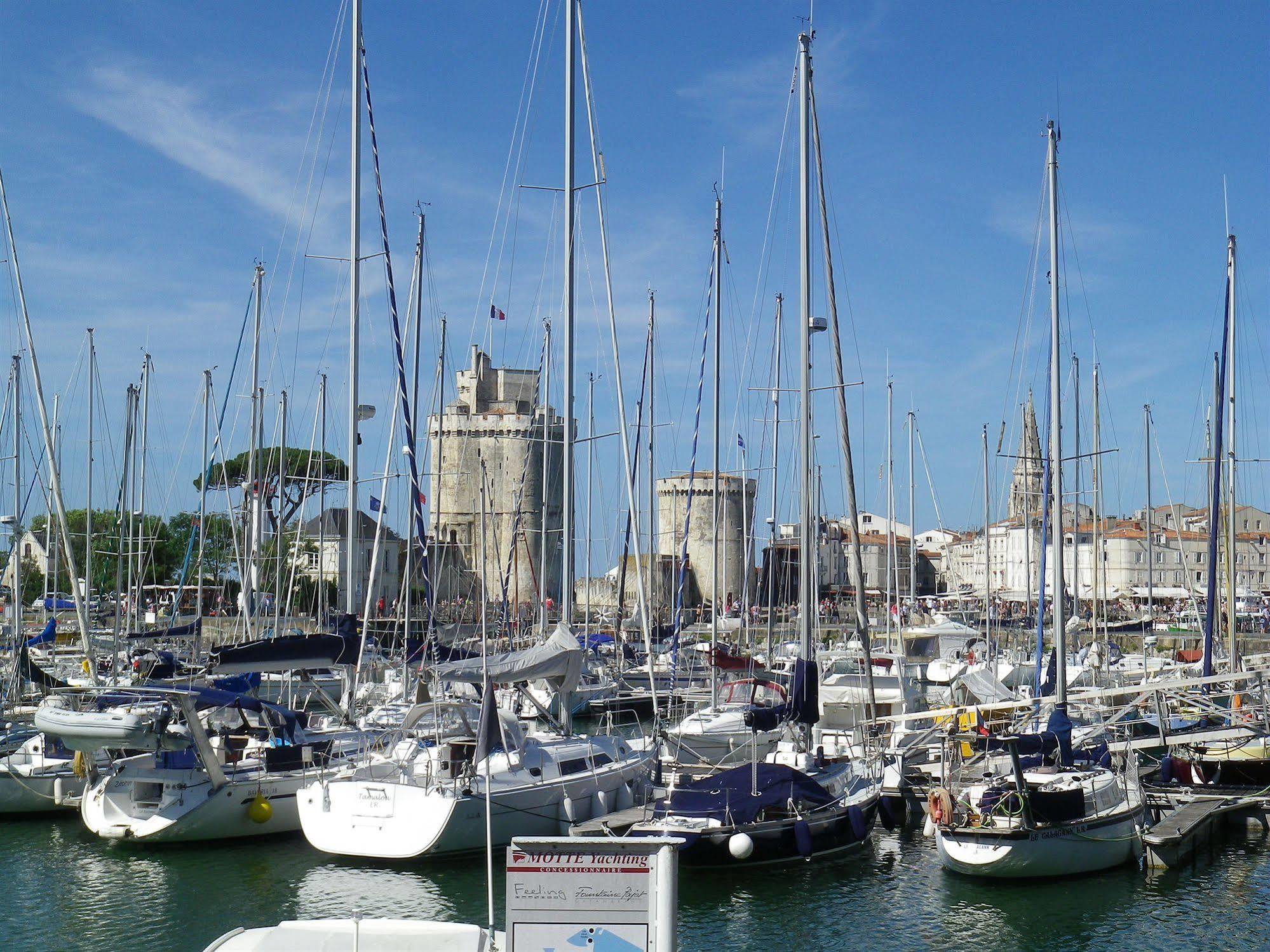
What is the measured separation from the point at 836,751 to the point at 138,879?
10189 millimetres

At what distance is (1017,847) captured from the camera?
15.2 meters

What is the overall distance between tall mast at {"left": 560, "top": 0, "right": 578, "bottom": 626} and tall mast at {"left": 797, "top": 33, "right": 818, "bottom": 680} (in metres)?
3.54

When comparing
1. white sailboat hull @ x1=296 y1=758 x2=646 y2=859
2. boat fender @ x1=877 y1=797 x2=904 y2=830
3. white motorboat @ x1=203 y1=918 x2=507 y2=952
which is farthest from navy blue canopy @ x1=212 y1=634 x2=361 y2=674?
white motorboat @ x1=203 y1=918 x2=507 y2=952

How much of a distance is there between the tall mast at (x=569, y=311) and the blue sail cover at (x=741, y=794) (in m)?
4.67

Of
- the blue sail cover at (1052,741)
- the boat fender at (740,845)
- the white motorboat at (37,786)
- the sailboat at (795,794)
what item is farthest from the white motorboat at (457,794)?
the blue sail cover at (1052,741)

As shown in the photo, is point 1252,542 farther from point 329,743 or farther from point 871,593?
point 329,743

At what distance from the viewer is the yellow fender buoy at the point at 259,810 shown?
1752 cm

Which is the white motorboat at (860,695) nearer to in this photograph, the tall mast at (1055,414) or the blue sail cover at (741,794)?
the tall mast at (1055,414)

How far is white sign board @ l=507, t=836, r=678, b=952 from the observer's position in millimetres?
7609

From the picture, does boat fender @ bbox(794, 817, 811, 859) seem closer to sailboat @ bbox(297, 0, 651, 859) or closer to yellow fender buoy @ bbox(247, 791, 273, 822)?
sailboat @ bbox(297, 0, 651, 859)

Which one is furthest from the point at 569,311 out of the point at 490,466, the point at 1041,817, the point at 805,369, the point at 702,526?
the point at 702,526

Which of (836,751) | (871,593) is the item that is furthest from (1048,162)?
(871,593)

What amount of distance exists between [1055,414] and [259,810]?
573 inches

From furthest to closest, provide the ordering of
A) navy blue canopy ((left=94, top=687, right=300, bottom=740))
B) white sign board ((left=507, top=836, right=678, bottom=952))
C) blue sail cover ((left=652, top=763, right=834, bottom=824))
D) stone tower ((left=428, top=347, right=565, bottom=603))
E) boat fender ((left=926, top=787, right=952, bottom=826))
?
stone tower ((left=428, top=347, right=565, bottom=603))
navy blue canopy ((left=94, top=687, right=300, bottom=740))
blue sail cover ((left=652, top=763, right=834, bottom=824))
boat fender ((left=926, top=787, right=952, bottom=826))
white sign board ((left=507, top=836, right=678, bottom=952))
